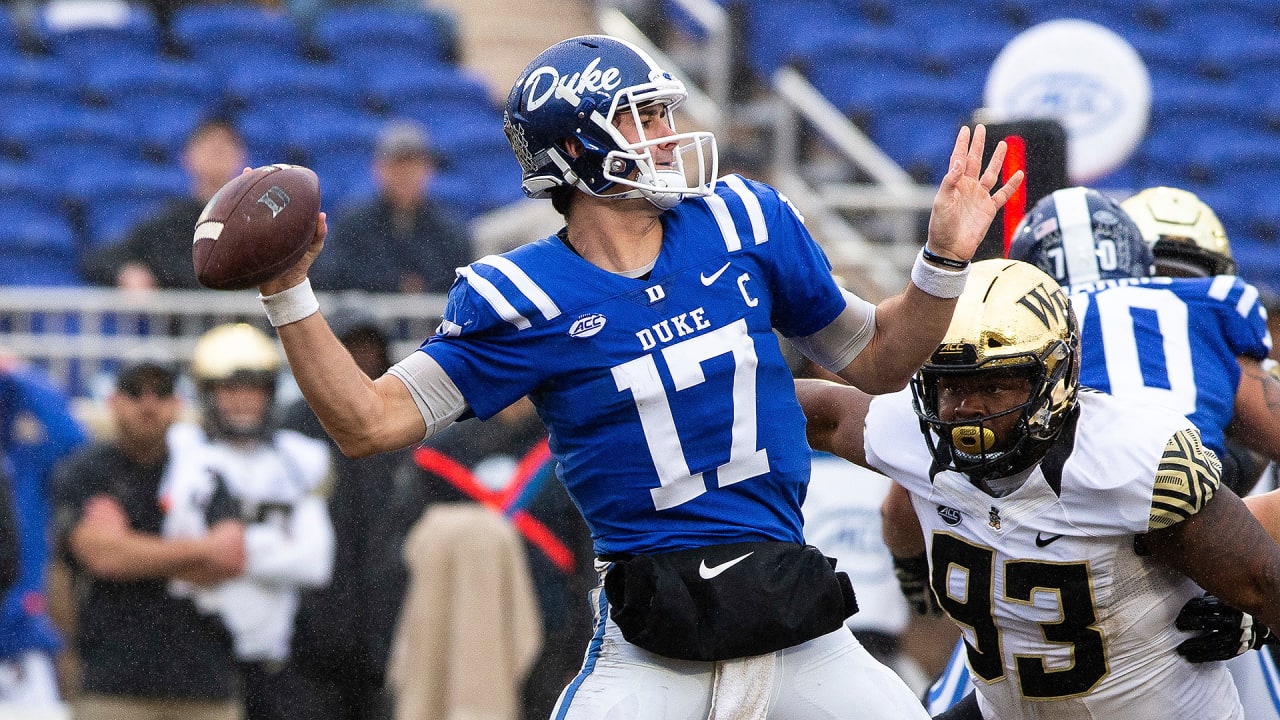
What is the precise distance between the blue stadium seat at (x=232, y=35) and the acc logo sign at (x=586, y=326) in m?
8.32

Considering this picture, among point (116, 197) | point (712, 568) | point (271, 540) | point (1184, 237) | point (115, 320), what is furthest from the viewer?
point (116, 197)

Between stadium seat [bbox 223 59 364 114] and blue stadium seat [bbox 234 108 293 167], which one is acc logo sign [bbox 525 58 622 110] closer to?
blue stadium seat [bbox 234 108 293 167]

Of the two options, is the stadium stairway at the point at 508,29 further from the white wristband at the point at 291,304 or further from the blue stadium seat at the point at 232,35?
the white wristband at the point at 291,304

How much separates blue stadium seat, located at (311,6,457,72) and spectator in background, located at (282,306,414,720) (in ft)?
16.1

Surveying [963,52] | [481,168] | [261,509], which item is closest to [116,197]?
[481,168]

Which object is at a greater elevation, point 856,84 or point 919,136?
point 856,84

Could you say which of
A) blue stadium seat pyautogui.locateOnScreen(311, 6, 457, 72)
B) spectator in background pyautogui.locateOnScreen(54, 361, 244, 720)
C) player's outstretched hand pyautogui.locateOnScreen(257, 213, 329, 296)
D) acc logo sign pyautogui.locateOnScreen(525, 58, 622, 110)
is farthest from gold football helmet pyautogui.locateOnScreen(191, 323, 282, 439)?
blue stadium seat pyautogui.locateOnScreen(311, 6, 457, 72)

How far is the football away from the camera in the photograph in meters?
2.80

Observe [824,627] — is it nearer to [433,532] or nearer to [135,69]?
[433,532]

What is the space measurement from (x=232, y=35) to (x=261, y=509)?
5.40 m

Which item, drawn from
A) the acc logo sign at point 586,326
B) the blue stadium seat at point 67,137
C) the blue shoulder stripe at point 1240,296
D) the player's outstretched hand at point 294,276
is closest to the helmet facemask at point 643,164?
the acc logo sign at point 586,326

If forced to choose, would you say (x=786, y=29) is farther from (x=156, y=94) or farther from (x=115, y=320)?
(x=115, y=320)

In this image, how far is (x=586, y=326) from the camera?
3033 millimetres

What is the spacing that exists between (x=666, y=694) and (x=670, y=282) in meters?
0.75
